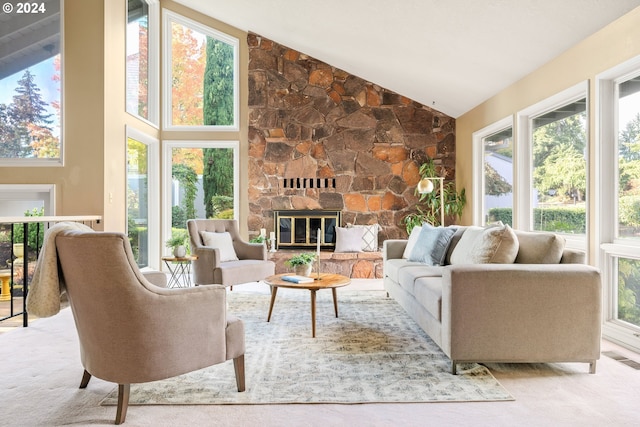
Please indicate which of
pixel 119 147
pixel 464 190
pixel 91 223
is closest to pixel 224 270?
pixel 91 223

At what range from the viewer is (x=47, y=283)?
6.66 ft

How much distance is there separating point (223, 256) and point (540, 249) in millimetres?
3469

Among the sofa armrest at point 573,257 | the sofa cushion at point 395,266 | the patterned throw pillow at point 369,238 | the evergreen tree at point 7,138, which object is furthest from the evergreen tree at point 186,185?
the sofa armrest at point 573,257

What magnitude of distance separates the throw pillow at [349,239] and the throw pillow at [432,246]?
7.22 feet

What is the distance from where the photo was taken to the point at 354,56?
6.03m

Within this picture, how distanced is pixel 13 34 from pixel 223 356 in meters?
Result: 4.88

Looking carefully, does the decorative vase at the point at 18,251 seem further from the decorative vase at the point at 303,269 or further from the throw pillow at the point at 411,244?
the throw pillow at the point at 411,244

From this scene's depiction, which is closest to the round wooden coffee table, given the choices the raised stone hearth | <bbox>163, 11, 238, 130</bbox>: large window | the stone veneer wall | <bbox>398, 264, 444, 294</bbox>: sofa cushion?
<bbox>398, 264, 444, 294</bbox>: sofa cushion

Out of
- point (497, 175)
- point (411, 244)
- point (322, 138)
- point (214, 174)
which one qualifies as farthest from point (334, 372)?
point (214, 174)

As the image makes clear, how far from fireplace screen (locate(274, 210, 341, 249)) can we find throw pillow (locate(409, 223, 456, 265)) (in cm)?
251

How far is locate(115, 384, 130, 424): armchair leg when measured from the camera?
6.64 feet

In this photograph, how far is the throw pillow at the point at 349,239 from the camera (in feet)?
21.8

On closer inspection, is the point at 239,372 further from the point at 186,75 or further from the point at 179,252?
the point at 186,75

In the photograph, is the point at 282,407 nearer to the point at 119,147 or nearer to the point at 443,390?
the point at 443,390
